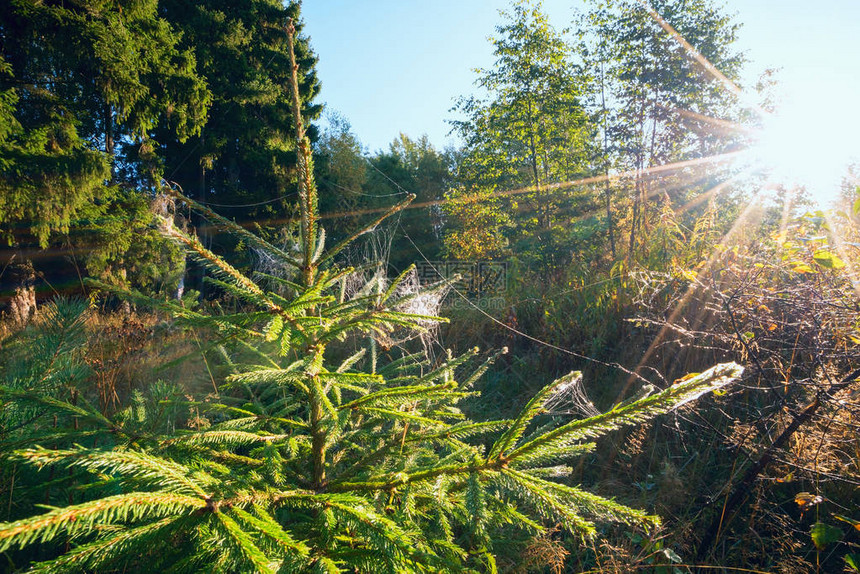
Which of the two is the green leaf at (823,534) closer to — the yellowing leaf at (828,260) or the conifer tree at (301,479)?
the yellowing leaf at (828,260)

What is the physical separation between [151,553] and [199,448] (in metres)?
0.30

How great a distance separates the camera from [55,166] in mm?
6316

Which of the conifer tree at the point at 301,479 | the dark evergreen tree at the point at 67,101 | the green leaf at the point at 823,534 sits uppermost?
the dark evergreen tree at the point at 67,101

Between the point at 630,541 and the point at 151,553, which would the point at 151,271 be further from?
the point at 630,541

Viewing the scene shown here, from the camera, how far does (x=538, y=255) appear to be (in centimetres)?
806

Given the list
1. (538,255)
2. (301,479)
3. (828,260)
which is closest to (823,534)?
(828,260)

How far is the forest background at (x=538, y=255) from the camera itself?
1.71m

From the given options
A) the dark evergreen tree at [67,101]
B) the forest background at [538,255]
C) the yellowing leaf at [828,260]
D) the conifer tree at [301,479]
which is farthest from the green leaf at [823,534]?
the dark evergreen tree at [67,101]

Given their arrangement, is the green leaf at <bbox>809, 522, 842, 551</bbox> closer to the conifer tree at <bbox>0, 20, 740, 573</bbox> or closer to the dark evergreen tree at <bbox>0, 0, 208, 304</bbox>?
the conifer tree at <bbox>0, 20, 740, 573</bbox>

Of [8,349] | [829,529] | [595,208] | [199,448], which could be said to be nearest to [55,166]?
[8,349]

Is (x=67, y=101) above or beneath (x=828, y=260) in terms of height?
above

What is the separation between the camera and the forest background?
171 centimetres

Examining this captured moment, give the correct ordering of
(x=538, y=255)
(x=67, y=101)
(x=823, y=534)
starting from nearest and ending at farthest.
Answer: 1. (x=823, y=534)
2. (x=67, y=101)
3. (x=538, y=255)

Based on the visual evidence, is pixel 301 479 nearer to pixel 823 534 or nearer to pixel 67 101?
pixel 823 534
